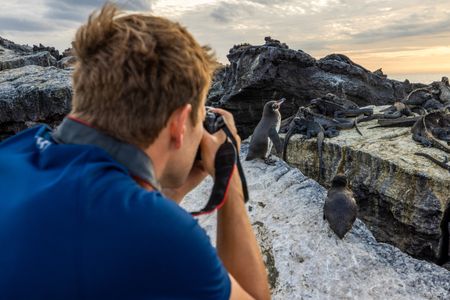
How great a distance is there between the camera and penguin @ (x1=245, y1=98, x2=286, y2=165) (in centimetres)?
820

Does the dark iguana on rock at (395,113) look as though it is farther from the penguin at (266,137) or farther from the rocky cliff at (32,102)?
the rocky cliff at (32,102)

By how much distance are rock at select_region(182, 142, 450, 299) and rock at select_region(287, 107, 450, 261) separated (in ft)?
14.4

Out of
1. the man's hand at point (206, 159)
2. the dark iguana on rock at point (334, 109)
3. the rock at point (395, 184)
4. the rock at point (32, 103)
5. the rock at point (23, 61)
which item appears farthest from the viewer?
the rock at point (23, 61)

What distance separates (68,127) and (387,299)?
142 inches

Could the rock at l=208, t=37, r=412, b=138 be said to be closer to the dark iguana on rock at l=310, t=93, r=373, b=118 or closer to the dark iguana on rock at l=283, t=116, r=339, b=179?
the dark iguana on rock at l=310, t=93, r=373, b=118

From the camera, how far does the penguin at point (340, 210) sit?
16.8 ft

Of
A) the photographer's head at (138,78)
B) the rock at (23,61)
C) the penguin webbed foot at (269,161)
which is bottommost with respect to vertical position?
the rock at (23,61)

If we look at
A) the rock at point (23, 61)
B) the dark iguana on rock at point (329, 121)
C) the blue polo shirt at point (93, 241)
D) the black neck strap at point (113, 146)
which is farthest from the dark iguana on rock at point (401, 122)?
the rock at point (23, 61)

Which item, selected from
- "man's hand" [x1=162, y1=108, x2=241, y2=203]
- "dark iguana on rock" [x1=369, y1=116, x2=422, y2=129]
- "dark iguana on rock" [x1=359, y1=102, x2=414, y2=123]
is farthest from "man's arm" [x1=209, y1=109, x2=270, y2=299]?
"dark iguana on rock" [x1=359, y1=102, x2=414, y2=123]

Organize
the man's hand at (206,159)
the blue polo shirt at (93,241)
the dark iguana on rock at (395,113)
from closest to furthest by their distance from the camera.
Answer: the blue polo shirt at (93,241), the man's hand at (206,159), the dark iguana on rock at (395,113)

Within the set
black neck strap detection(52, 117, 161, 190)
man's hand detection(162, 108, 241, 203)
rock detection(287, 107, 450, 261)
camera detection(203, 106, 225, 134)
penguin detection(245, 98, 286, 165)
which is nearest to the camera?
black neck strap detection(52, 117, 161, 190)

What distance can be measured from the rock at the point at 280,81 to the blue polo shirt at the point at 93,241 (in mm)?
15778

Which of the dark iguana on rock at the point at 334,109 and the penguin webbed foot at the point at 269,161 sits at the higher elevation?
the penguin webbed foot at the point at 269,161

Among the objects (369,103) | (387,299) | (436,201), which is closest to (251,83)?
(369,103)
